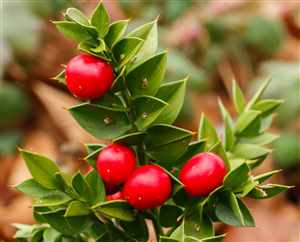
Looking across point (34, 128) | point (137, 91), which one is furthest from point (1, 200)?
point (137, 91)

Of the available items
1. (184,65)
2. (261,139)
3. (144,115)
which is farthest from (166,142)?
(184,65)

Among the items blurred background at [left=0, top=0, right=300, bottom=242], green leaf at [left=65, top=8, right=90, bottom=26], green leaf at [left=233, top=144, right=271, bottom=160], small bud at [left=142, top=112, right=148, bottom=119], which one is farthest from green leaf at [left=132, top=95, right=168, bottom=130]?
blurred background at [left=0, top=0, right=300, bottom=242]

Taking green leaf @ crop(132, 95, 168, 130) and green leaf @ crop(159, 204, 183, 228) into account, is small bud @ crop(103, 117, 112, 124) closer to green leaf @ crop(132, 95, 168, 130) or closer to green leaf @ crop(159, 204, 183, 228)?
green leaf @ crop(132, 95, 168, 130)

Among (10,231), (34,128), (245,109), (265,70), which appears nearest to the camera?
(245,109)

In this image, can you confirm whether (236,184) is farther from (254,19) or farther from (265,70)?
(254,19)

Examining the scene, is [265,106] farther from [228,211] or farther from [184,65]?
[184,65]
